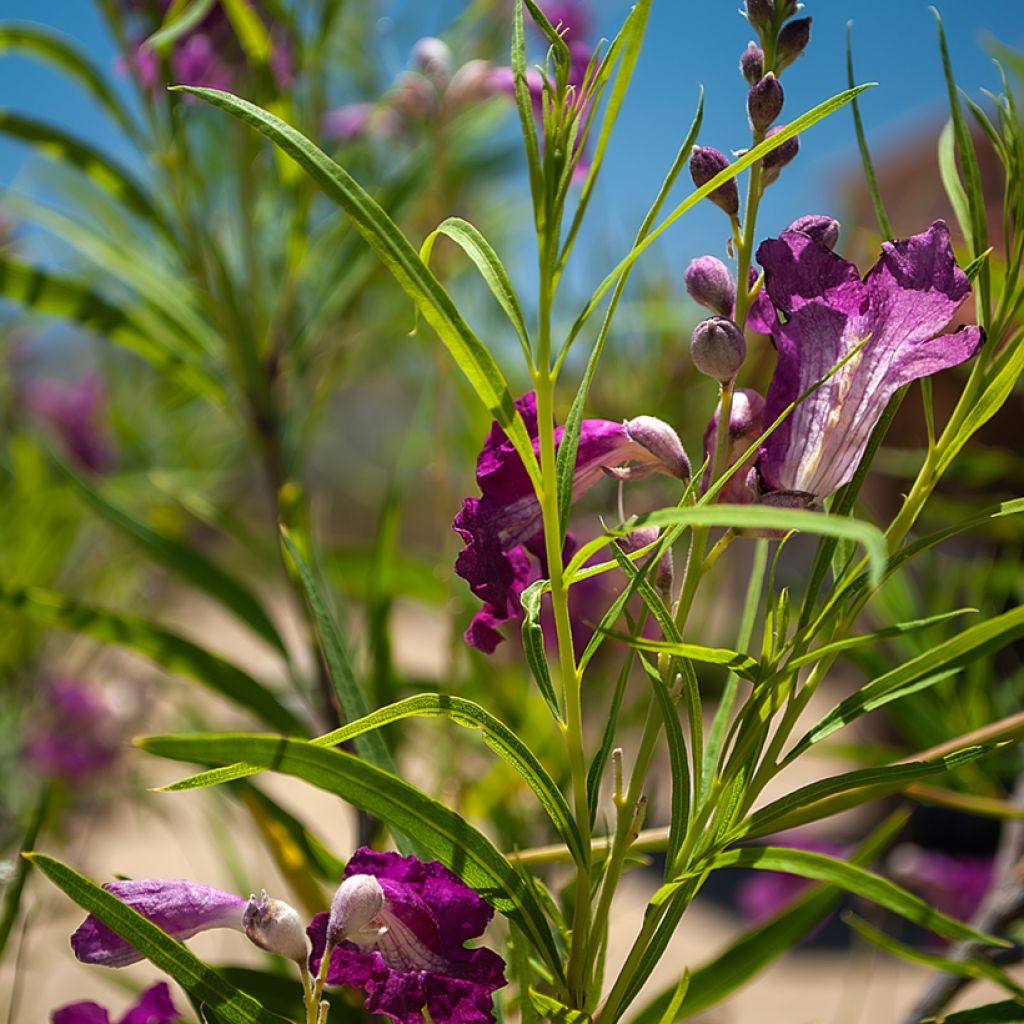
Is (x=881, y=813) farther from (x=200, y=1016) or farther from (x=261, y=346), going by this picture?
(x=200, y=1016)

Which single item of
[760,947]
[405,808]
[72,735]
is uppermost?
[405,808]

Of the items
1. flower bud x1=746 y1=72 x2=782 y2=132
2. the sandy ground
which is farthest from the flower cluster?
the sandy ground

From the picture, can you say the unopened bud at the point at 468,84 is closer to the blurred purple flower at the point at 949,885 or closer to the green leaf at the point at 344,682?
the green leaf at the point at 344,682

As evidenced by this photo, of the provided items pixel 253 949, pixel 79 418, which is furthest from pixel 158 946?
pixel 79 418

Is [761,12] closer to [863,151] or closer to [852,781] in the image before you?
[863,151]

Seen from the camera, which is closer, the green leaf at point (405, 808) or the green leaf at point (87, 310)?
the green leaf at point (405, 808)

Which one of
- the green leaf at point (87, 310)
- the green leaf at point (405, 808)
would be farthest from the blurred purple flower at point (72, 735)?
the green leaf at point (405, 808)
